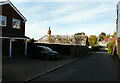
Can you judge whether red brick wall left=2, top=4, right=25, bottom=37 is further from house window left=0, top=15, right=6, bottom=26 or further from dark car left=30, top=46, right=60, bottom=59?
dark car left=30, top=46, right=60, bottom=59

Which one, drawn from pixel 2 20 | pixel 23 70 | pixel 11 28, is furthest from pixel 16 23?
pixel 23 70

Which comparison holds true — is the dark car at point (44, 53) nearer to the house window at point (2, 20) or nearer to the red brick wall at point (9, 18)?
the red brick wall at point (9, 18)

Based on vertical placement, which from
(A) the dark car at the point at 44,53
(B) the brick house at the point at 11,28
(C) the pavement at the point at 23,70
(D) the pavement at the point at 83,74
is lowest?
(D) the pavement at the point at 83,74

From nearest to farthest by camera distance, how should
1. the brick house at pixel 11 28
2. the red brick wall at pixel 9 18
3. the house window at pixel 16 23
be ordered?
the brick house at pixel 11 28 → the red brick wall at pixel 9 18 → the house window at pixel 16 23

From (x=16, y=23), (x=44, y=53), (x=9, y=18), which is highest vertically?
(x=9, y=18)

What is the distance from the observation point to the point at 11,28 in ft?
50.1

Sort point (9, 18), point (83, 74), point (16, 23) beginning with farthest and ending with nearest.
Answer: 1. point (16, 23)
2. point (9, 18)
3. point (83, 74)

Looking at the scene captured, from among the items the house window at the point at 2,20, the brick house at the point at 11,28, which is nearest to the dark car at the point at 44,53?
the brick house at the point at 11,28

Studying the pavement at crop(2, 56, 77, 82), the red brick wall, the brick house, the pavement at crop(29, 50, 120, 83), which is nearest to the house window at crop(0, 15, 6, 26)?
the brick house

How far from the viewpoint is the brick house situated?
13953 millimetres

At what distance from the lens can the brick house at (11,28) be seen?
14.0 m

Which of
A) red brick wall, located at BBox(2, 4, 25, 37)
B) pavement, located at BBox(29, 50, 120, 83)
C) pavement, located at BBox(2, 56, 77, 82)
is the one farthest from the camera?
red brick wall, located at BBox(2, 4, 25, 37)

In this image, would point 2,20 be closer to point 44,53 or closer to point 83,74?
point 44,53

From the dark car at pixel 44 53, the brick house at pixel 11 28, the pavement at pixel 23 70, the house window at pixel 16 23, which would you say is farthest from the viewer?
the house window at pixel 16 23
